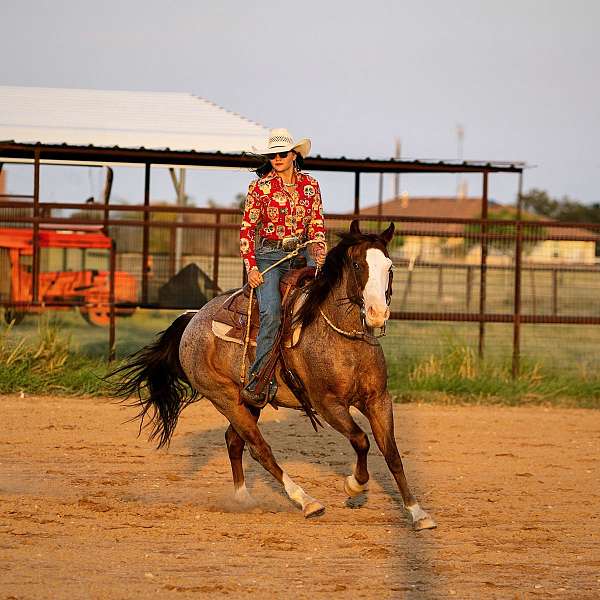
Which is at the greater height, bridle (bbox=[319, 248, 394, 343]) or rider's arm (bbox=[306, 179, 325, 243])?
rider's arm (bbox=[306, 179, 325, 243])

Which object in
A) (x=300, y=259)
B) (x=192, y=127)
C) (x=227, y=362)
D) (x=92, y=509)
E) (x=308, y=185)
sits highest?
(x=192, y=127)

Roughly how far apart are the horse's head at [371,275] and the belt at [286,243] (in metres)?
0.62

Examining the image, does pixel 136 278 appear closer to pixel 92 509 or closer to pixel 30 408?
pixel 30 408

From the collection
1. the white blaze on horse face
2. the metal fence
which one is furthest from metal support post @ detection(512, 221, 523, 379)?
the white blaze on horse face

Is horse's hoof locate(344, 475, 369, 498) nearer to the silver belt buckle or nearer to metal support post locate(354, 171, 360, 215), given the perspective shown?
the silver belt buckle

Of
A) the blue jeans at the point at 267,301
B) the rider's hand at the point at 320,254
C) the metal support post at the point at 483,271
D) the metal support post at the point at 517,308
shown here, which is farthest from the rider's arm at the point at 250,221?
the metal support post at the point at 517,308

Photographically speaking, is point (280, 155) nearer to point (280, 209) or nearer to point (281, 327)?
point (280, 209)

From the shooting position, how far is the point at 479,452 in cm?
995

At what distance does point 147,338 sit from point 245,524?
36.7 feet

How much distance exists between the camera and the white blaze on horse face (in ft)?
20.9

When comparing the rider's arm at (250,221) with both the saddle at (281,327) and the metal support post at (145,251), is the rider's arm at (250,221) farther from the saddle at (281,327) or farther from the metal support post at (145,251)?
the metal support post at (145,251)

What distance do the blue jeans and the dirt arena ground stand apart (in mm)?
1050

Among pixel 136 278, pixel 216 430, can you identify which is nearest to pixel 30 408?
pixel 216 430

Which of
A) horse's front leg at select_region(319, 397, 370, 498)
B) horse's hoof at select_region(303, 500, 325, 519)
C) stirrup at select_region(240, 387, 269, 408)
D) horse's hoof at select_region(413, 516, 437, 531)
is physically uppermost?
stirrup at select_region(240, 387, 269, 408)
